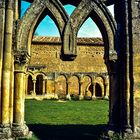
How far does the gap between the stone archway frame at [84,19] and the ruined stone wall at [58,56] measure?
27693 mm

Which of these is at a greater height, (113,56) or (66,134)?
(113,56)

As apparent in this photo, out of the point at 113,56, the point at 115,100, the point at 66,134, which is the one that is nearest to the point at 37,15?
the point at 113,56

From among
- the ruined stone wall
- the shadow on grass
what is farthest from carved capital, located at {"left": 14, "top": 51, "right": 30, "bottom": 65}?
the ruined stone wall

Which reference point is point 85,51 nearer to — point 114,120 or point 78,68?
point 78,68

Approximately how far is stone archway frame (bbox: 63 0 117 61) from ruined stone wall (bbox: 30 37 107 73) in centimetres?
2769

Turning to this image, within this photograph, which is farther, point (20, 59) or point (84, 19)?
point (84, 19)

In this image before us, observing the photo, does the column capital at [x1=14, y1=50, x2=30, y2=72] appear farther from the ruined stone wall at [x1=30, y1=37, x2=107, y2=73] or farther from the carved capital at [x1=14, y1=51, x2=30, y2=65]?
the ruined stone wall at [x1=30, y1=37, x2=107, y2=73]

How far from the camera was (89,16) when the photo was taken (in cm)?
743

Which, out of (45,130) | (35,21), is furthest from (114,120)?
(35,21)

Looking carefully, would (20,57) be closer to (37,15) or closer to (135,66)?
(37,15)

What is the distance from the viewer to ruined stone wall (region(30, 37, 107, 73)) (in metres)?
35.5

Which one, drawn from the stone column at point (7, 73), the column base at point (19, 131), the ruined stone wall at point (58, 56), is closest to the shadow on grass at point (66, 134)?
the column base at point (19, 131)

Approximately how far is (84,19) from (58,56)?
28802 mm

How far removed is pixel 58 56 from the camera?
36.0m
